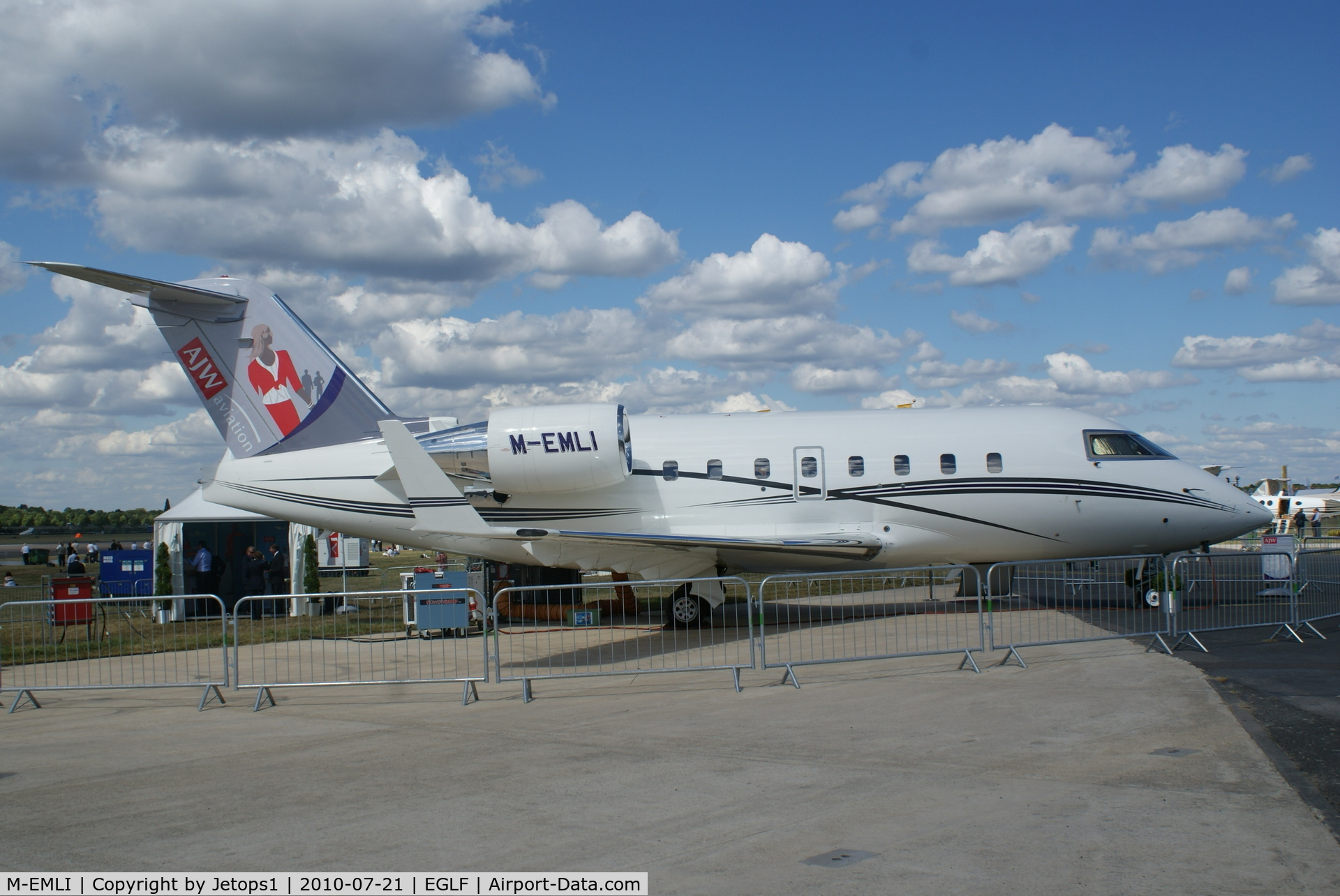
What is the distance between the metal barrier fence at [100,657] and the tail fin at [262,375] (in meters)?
3.34

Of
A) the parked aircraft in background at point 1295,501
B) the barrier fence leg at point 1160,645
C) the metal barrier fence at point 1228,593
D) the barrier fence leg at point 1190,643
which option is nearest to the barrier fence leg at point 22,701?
the barrier fence leg at point 1160,645

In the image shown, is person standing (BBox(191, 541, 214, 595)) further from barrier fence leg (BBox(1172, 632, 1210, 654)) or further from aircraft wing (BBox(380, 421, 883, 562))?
barrier fence leg (BBox(1172, 632, 1210, 654))

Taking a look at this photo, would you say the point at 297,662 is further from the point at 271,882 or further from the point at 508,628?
the point at 271,882

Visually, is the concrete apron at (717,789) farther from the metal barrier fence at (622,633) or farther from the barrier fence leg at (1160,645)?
the metal barrier fence at (622,633)

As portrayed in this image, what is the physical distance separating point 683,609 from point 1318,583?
888 centimetres

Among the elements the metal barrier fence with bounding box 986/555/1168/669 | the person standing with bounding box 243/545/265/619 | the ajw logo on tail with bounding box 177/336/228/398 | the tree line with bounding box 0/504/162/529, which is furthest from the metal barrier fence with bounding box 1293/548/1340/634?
the tree line with bounding box 0/504/162/529

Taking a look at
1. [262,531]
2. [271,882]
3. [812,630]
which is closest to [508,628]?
[812,630]

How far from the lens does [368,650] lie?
1453 cm

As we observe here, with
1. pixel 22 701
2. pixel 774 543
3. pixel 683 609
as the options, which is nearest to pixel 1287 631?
pixel 774 543

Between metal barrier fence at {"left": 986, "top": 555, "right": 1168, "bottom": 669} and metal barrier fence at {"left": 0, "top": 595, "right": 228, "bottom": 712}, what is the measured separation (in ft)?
31.3

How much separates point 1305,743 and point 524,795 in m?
5.55

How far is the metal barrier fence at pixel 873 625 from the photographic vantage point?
11.1 meters

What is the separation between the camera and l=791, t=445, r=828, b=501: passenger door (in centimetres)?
1645

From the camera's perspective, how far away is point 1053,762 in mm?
6703
